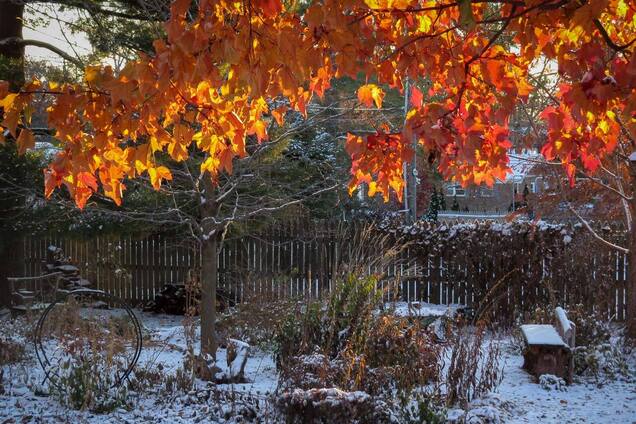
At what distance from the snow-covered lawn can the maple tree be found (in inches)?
69.1

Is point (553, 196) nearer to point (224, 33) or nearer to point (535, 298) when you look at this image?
point (535, 298)

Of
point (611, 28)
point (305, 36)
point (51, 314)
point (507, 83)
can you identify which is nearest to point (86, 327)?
point (51, 314)

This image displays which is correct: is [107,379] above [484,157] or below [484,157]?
below

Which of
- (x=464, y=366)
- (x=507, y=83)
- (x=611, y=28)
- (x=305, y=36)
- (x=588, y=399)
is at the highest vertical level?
(x=611, y=28)

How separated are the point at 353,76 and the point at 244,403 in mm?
2502

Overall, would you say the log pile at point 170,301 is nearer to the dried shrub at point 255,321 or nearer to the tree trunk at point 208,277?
the dried shrub at point 255,321

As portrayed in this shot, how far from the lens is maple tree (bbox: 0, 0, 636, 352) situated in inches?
108

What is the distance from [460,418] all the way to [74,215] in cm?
717

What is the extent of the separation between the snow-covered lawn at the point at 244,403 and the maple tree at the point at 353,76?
1756 millimetres

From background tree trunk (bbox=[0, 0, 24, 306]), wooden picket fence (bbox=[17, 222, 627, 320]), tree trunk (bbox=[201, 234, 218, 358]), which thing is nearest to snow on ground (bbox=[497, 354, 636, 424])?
wooden picket fence (bbox=[17, 222, 627, 320])

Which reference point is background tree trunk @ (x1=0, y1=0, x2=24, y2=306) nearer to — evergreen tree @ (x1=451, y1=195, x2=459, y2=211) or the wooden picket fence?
the wooden picket fence

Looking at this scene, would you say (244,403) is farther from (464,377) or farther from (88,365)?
(464,377)

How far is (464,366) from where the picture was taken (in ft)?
15.6

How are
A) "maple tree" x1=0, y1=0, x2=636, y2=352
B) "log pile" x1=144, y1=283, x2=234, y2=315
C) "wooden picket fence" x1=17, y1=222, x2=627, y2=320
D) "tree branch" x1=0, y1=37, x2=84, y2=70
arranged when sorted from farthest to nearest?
"log pile" x1=144, y1=283, x2=234, y2=315
"tree branch" x1=0, y1=37, x2=84, y2=70
"wooden picket fence" x1=17, y1=222, x2=627, y2=320
"maple tree" x1=0, y1=0, x2=636, y2=352
